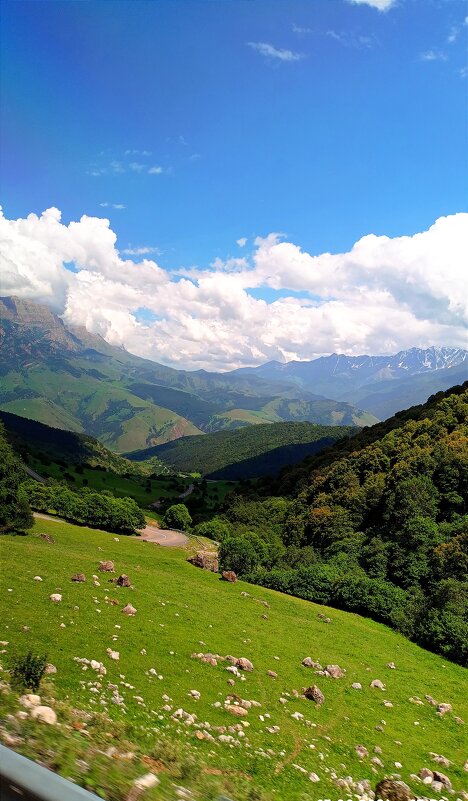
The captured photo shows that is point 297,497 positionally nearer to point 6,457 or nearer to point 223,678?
point 6,457

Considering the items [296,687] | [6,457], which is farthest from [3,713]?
[6,457]

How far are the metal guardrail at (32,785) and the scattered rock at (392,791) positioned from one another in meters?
13.0

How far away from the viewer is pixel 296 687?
1994 cm

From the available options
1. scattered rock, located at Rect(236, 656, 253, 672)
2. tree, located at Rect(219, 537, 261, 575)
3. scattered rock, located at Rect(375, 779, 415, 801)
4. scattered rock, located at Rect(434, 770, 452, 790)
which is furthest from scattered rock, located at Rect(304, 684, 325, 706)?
tree, located at Rect(219, 537, 261, 575)

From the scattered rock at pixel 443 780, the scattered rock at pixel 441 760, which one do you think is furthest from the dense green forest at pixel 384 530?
the scattered rock at pixel 443 780

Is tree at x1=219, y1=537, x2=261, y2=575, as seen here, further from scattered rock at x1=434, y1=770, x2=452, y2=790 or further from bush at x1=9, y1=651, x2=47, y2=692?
bush at x1=9, y1=651, x2=47, y2=692

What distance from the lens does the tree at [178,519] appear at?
314ft

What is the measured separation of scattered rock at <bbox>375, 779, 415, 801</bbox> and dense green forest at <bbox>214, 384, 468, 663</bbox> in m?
24.6

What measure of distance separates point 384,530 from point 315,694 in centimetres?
4127

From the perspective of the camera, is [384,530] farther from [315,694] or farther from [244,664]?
[244,664]

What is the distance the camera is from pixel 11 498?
1730 inches

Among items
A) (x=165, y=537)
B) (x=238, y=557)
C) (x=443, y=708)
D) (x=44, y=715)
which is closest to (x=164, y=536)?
(x=165, y=537)

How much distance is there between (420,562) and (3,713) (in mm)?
47888

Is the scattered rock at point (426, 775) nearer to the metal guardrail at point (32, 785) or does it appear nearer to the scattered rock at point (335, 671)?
the scattered rock at point (335, 671)
